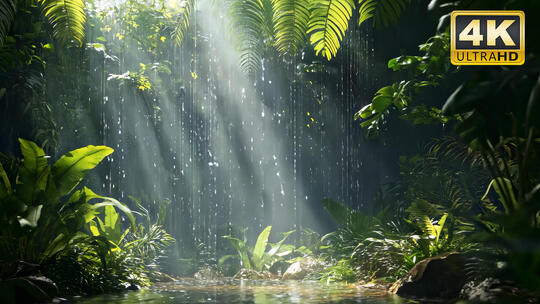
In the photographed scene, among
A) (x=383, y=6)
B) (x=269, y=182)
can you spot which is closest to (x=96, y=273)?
(x=383, y=6)

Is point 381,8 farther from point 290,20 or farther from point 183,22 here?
point 183,22

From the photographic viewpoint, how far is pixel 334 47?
5230mm

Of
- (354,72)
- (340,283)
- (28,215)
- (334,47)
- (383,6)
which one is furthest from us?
(354,72)

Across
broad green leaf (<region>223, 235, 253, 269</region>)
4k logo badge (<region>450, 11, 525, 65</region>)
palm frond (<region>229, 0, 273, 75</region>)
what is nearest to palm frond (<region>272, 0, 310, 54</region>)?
palm frond (<region>229, 0, 273, 75</region>)

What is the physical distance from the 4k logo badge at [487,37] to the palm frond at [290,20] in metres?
1.91

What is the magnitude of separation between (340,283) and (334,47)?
3402 mm

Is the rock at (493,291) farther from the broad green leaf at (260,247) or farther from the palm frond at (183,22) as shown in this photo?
the broad green leaf at (260,247)

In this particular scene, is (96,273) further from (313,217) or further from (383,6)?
(313,217)

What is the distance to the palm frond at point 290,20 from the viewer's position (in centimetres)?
487

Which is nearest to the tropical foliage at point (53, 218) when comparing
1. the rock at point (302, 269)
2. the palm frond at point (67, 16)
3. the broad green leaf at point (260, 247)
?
the palm frond at point (67, 16)

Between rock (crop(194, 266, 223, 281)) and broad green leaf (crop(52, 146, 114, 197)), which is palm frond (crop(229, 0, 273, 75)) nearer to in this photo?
broad green leaf (crop(52, 146, 114, 197))

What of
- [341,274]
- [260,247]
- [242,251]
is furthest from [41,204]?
[242,251]

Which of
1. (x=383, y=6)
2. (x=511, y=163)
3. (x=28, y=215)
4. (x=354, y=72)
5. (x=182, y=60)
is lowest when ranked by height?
(x=28, y=215)

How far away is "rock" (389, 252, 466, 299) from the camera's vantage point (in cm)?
439
